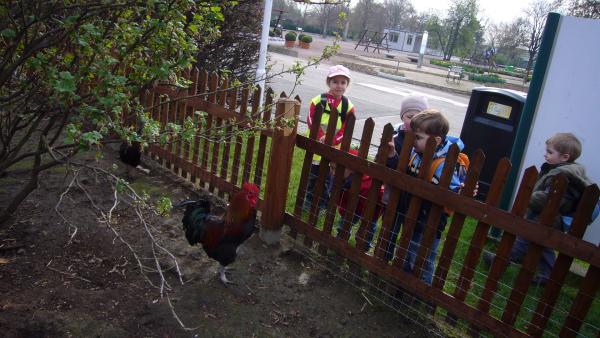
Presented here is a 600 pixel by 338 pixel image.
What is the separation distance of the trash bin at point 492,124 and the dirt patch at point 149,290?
9.27ft

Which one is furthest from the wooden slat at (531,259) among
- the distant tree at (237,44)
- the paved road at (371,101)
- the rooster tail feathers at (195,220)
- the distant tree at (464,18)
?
the distant tree at (464,18)

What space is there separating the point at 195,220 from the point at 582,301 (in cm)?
231

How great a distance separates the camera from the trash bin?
5.17 m

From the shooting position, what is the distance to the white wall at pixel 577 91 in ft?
13.1

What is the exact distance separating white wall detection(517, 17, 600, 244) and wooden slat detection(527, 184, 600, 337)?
1958 mm

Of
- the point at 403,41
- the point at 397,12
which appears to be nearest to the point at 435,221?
the point at 403,41

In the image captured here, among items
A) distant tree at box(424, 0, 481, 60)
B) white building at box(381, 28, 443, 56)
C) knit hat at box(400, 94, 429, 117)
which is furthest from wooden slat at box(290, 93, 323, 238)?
white building at box(381, 28, 443, 56)

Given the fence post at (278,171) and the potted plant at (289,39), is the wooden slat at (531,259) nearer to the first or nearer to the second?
the fence post at (278,171)

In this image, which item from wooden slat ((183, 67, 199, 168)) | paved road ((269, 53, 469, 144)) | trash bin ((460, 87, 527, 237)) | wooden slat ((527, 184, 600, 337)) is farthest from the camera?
paved road ((269, 53, 469, 144))

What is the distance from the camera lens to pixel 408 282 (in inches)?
121

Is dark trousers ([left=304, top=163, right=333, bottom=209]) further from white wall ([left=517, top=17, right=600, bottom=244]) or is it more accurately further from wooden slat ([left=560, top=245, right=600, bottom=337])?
white wall ([left=517, top=17, right=600, bottom=244])

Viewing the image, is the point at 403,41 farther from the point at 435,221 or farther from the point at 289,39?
the point at 435,221

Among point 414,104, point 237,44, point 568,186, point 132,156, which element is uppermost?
point 237,44

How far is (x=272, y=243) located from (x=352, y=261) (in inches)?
27.7
